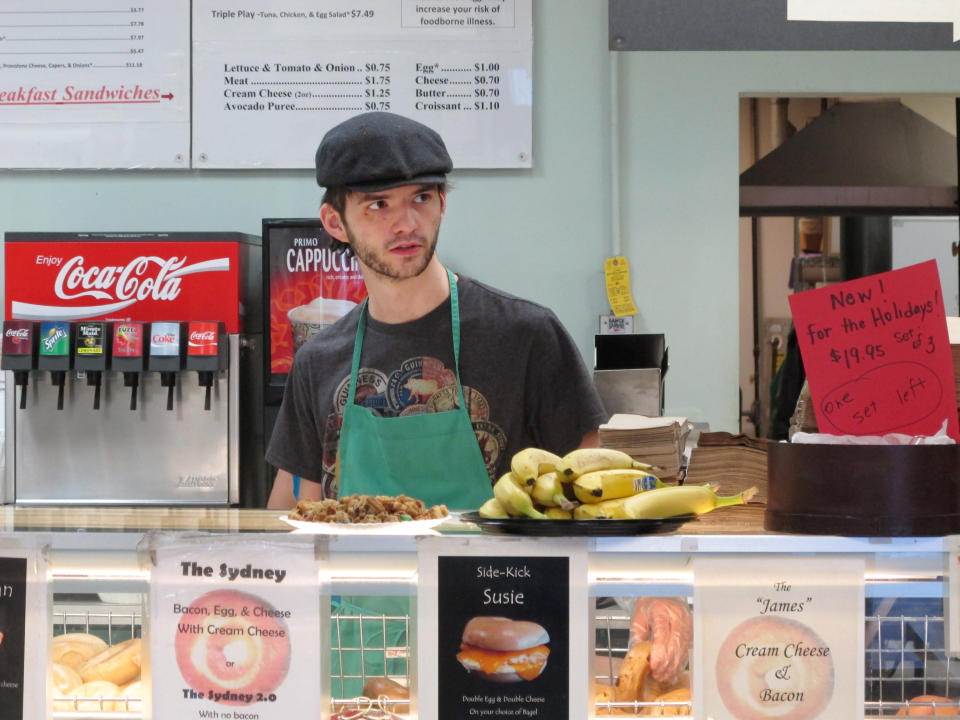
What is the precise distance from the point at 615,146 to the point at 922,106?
387 centimetres

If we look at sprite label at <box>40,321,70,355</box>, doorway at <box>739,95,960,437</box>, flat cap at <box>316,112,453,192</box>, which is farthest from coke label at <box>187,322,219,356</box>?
doorway at <box>739,95,960,437</box>

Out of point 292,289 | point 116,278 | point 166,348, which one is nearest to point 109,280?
point 116,278

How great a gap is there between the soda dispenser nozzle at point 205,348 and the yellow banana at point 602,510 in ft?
8.99

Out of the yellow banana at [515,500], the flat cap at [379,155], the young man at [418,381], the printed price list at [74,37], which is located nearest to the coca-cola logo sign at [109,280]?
the printed price list at [74,37]

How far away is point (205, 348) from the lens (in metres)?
3.90

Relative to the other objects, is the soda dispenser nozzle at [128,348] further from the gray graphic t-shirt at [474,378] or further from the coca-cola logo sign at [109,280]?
the gray graphic t-shirt at [474,378]

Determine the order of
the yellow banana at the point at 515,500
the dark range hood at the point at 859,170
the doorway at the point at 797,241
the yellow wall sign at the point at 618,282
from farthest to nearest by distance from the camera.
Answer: the doorway at the point at 797,241 → the dark range hood at the point at 859,170 → the yellow wall sign at the point at 618,282 → the yellow banana at the point at 515,500

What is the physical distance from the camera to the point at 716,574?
4.09ft

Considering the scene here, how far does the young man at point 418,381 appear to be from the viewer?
2.26m

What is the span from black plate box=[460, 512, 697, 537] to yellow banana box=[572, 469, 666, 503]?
0.09 metres

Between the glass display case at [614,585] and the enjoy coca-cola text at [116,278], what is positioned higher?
the enjoy coca-cola text at [116,278]

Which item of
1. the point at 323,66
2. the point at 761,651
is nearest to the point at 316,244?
the point at 323,66

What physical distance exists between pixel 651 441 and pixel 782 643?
0.58m

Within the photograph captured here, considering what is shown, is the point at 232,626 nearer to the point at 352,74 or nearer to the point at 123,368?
the point at 123,368
